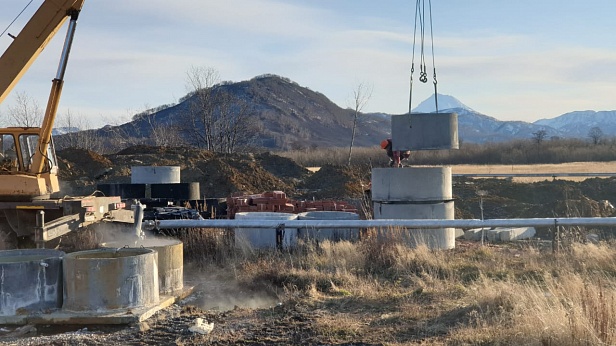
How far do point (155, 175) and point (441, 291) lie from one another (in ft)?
52.0

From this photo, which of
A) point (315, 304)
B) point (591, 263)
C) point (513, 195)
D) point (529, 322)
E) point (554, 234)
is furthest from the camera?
point (513, 195)

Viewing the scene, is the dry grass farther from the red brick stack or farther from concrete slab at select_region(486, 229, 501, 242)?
the red brick stack

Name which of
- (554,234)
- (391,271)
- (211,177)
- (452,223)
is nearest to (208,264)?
(391,271)

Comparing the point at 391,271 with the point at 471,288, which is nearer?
the point at 471,288

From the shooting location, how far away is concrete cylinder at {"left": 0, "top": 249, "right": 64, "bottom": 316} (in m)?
7.31

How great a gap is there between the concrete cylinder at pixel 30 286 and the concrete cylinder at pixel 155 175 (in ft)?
48.8

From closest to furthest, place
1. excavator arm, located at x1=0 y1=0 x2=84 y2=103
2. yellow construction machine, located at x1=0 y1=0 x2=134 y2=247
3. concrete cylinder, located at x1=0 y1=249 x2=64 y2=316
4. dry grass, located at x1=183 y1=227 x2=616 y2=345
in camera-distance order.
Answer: dry grass, located at x1=183 y1=227 x2=616 y2=345 → concrete cylinder, located at x1=0 y1=249 x2=64 y2=316 → yellow construction machine, located at x1=0 y1=0 x2=134 y2=247 → excavator arm, located at x1=0 y1=0 x2=84 y2=103

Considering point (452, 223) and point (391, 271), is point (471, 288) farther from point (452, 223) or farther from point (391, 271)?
point (452, 223)

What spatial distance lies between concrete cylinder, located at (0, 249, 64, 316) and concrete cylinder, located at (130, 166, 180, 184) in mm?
14860

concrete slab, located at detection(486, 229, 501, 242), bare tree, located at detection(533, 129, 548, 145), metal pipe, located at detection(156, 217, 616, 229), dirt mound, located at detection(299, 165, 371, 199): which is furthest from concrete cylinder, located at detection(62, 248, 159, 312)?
bare tree, located at detection(533, 129, 548, 145)

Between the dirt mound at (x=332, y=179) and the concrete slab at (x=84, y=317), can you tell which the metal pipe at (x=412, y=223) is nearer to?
the concrete slab at (x=84, y=317)

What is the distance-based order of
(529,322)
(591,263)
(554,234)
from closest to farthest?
(529,322) < (591,263) < (554,234)

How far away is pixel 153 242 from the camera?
1041 centimetres

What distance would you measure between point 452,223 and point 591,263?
219cm
